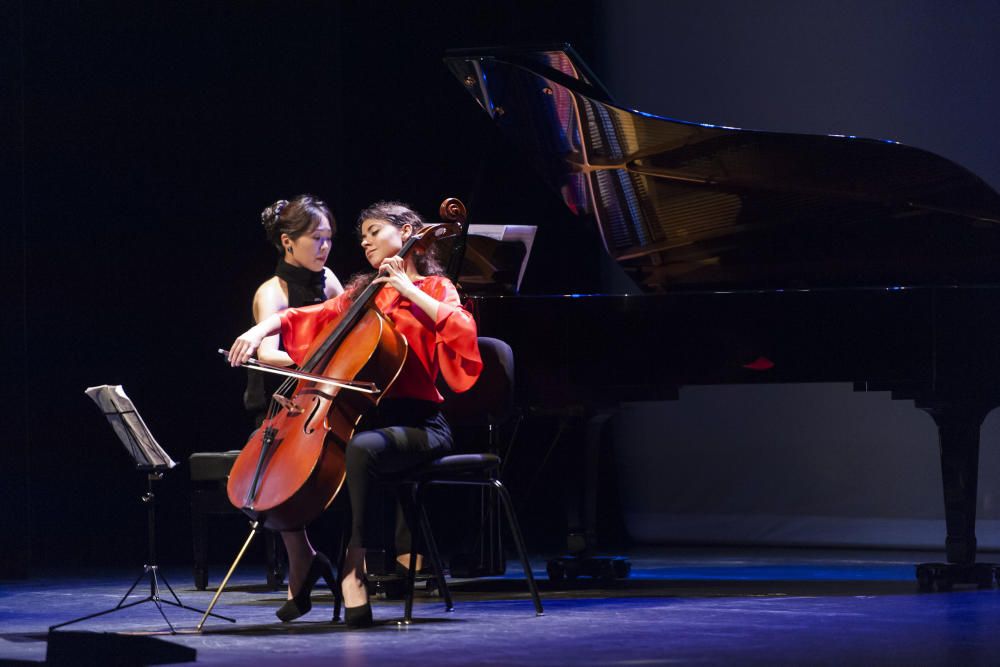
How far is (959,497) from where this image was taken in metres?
4.63

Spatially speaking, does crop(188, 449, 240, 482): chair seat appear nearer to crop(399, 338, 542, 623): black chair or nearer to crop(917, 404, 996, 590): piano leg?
crop(399, 338, 542, 623): black chair

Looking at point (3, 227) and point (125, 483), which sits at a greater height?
point (3, 227)

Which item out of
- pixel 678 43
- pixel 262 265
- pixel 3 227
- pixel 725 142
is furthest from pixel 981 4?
pixel 3 227

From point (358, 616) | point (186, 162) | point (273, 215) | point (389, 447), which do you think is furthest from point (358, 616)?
point (186, 162)

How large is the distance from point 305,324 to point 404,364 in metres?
0.36

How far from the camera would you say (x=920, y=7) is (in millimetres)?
6402

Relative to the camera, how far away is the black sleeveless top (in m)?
4.96

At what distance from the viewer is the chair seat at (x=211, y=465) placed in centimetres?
513

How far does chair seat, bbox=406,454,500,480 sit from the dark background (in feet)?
8.21

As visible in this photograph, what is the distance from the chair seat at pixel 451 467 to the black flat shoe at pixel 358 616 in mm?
373

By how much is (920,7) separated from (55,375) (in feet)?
13.8

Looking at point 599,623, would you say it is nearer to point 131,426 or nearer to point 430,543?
point 430,543

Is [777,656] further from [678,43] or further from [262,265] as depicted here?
[678,43]

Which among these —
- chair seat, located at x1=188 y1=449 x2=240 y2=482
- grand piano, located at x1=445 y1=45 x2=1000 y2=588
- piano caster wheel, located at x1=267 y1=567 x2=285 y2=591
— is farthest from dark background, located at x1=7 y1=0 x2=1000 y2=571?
grand piano, located at x1=445 y1=45 x2=1000 y2=588
